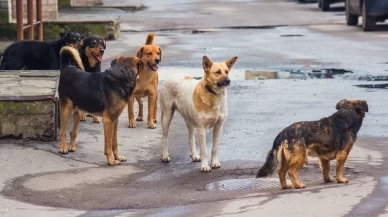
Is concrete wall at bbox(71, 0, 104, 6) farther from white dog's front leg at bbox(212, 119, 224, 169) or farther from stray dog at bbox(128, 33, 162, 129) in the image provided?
white dog's front leg at bbox(212, 119, 224, 169)

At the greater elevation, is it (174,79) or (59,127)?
(174,79)

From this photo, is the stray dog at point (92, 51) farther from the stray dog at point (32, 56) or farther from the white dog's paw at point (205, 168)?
the white dog's paw at point (205, 168)

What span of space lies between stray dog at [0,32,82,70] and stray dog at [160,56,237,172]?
12.5ft

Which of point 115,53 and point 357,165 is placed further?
point 115,53

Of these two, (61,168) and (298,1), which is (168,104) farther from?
(298,1)

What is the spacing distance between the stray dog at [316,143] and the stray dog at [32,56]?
557cm

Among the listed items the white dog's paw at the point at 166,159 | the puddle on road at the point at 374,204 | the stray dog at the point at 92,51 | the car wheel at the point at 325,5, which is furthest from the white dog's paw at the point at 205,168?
the car wheel at the point at 325,5

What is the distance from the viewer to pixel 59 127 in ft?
A: 40.8

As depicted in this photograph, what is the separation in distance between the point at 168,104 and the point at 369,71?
7645 millimetres

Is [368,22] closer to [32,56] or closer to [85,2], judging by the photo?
[85,2]

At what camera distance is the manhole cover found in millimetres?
9570

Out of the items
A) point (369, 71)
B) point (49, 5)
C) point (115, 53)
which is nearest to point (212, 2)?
point (49, 5)

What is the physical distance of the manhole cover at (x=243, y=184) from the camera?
9.57 meters

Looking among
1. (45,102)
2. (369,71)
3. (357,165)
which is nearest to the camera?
(357,165)
